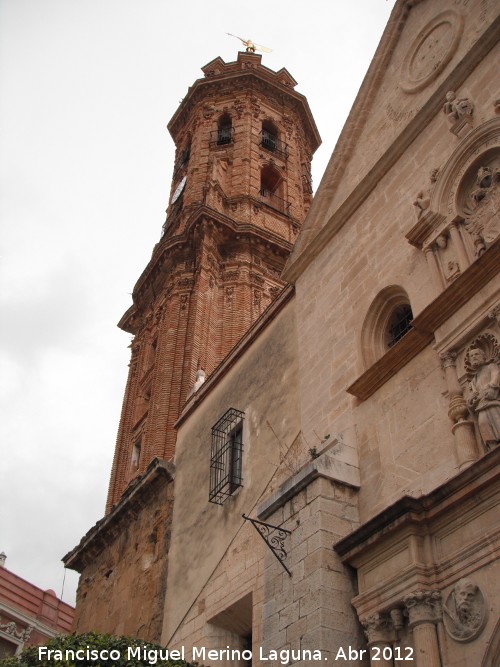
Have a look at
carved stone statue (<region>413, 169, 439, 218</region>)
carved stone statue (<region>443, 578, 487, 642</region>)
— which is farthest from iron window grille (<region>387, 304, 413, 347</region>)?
carved stone statue (<region>443, 578, 487, 642</region>)

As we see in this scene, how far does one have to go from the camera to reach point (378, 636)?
7371 millimetres

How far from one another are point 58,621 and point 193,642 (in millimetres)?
20472

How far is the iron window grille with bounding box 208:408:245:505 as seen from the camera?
1259cm

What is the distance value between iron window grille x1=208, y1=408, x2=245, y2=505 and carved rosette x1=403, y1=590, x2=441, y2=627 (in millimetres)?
5393

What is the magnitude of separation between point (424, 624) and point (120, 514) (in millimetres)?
11247

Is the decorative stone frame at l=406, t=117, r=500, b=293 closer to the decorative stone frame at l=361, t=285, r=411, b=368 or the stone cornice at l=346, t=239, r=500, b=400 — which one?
the stone cornice at l=346, t=239, r=500, b=400

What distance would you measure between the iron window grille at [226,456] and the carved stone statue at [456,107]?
5805 mm

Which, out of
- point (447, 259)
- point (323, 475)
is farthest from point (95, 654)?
point (447, 259)

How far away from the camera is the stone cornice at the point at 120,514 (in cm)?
1577

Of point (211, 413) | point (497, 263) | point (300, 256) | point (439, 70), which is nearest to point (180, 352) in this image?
point (211, 413)

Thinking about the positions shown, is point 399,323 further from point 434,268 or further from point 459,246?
point 459,246

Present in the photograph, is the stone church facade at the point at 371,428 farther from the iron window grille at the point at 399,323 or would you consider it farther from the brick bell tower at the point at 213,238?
the brick bell tower at the point at 213,238

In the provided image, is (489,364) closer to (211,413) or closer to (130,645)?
(130,645)

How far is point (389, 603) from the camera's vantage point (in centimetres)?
739
